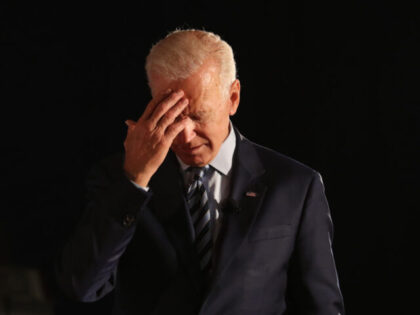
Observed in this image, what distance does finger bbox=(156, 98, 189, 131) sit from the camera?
189 cm

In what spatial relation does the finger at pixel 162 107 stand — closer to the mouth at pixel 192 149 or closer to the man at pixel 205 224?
the man at pixel 205 224

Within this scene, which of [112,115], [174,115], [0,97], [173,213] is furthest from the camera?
[112,115]

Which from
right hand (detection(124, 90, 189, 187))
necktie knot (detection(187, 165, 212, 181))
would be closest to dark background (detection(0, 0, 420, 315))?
necktie knot (detection(187, 165, 212, 181))

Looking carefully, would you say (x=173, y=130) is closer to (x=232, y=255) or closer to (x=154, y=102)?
(x=154, y=102)

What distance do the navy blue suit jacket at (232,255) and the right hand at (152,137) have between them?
0.13 m

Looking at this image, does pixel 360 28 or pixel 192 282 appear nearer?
pixel 192 282

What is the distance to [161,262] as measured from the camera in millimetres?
2027

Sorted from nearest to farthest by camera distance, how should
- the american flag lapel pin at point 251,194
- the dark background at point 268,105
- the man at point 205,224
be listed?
the man at point 205,224, the american flag lapel pin at point 251,194, the dark background at point 268,105

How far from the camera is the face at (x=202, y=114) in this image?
6.59 feet

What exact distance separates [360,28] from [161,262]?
1479 millimetres

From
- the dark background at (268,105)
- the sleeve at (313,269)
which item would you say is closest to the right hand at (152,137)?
the sleeve at (313,269)

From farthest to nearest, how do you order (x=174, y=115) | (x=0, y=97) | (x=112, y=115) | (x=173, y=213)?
(x=112, y=115) < (x=0, y=97) < (x=173, y=213) < (x=174, y=115)

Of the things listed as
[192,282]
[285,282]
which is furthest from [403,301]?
[192,282]

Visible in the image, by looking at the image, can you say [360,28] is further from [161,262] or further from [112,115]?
[161,262]
